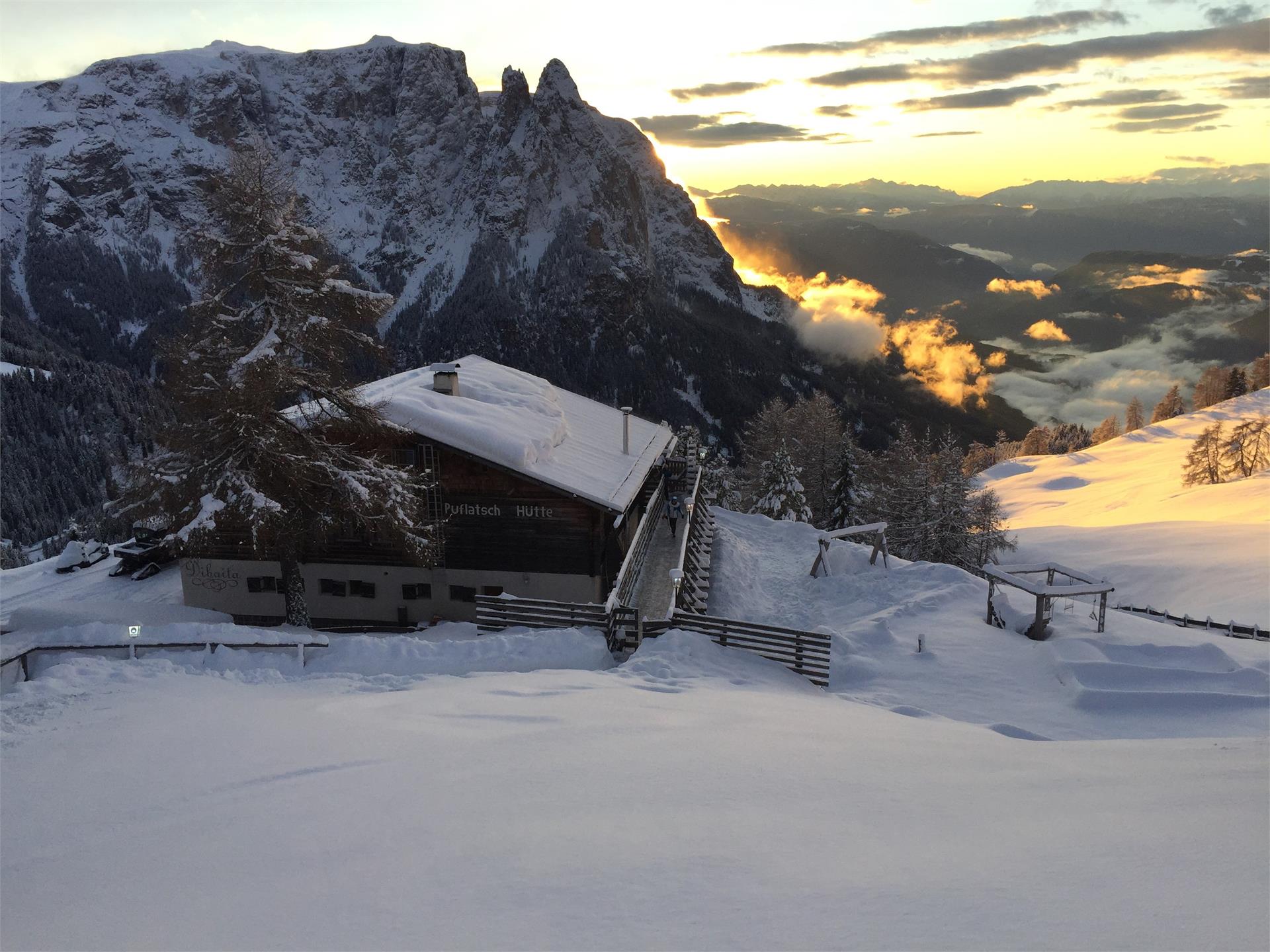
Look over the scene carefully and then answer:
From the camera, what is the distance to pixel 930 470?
53469 millimetres

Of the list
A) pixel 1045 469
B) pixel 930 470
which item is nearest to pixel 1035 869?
pixel 930 470

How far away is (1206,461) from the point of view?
2571 inches

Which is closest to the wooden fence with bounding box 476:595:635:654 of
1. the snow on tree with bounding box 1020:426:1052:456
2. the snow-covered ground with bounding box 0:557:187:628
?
the snow-covered ground with bounding box 0:557:187:628

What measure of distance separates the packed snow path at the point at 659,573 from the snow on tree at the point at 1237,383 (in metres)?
151

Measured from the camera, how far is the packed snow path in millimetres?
19984

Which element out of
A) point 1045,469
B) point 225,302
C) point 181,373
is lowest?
point 1045,469

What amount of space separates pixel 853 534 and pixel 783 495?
20768 millimetres

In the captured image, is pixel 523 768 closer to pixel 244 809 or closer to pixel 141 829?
pixel 244 809

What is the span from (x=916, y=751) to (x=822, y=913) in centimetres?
484

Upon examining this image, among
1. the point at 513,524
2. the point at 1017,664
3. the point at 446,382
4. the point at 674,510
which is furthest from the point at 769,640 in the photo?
the point at 446,382

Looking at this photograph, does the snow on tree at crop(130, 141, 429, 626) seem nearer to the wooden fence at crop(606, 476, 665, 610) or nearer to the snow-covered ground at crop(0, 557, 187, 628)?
the wooden fence at crop(606, 476, 665, 610)

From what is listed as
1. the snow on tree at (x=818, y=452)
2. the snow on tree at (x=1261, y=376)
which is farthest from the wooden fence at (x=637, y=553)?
the snow on tree at (x=1261, y=376)

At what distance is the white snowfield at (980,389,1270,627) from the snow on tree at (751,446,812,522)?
505 inches

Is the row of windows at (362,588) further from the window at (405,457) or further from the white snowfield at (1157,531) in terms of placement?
the white snowfield at (1157,531)
